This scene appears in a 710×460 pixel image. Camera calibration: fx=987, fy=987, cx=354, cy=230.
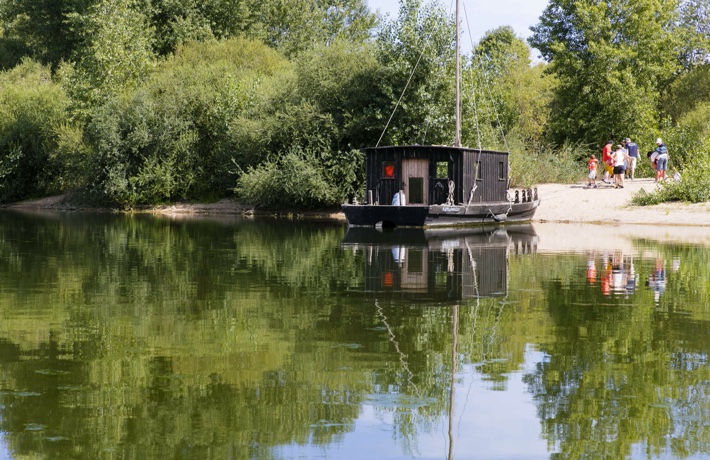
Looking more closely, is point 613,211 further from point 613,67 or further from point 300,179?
point 613,67

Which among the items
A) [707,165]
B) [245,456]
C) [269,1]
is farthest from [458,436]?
[269,1]

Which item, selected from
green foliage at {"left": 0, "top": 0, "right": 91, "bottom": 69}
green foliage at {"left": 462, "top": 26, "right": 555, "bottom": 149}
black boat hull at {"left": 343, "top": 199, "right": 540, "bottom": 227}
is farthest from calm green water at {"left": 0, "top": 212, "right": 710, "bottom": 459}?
green foliage at {"left": 0, "top": 0, "right": 91, "bottom": 69}

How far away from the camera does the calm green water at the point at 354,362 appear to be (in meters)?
7.97

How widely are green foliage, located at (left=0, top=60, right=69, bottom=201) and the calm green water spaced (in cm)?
4254

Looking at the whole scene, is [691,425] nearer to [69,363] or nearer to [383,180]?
[69,363]

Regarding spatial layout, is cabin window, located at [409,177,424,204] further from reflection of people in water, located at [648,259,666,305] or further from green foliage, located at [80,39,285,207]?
reflection of people in water, located at [648,259,666,305]

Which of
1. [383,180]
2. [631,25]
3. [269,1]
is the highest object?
[269,1]

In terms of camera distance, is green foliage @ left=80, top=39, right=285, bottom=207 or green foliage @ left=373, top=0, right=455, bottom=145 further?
green foliage @ left=80, top=39, right=285, bottom=207

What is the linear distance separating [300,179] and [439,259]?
25.4 m

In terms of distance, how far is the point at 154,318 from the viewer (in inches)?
539

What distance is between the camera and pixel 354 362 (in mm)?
10641

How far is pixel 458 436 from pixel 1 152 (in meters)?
59.9

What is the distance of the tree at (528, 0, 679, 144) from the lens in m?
54.8

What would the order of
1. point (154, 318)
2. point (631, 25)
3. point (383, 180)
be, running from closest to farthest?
point (154, 318) < point (383, 180) < point (631, 25)
